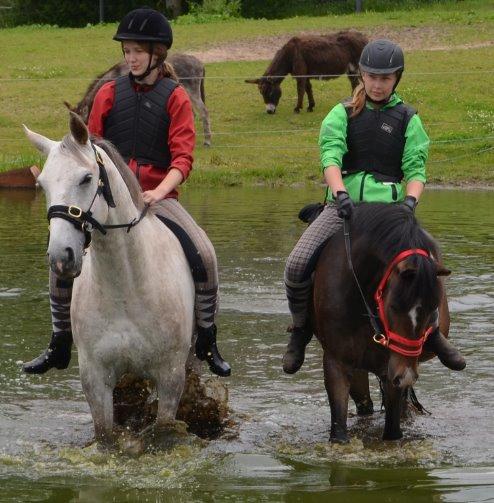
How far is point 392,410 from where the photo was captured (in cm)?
761

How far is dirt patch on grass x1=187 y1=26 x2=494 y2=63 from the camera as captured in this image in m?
35.0

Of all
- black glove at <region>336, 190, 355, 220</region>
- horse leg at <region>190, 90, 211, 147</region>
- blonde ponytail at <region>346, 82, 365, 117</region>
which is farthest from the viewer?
horse leg at <region>190, 90, 211, 147</region>

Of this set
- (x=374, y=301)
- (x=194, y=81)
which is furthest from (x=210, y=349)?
(x=194, y=81)

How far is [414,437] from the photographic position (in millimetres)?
8156

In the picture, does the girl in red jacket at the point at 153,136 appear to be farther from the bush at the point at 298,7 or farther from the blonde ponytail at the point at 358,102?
the bush at the point at 298,7

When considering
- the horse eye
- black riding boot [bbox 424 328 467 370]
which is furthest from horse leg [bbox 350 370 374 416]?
the horse eye

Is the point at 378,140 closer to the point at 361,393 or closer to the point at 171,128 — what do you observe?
the point at 171,128

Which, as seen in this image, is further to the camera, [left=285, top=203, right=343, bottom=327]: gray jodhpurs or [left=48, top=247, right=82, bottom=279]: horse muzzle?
[left=285, top=203, right=343, bottom=327]: gray jodhpurs

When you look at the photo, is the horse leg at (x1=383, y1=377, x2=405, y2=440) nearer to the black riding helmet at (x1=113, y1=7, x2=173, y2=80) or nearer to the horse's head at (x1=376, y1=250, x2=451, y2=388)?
the horse's head at (x1=376, y1=250, x2=451, y2=388)

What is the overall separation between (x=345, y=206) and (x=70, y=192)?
6.35ft

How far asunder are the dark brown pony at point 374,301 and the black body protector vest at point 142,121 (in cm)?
123

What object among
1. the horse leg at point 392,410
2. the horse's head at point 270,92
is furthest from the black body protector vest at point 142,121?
the horse's head at point 270,92

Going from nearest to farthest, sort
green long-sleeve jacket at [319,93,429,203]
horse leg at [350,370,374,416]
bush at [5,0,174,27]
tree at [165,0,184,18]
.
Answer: green long-sleeve jacket at [319,93,429,203]
horse leg at [350,370,374,416]
tree at [165,0,184,18]
bush at [5,0,174,27]

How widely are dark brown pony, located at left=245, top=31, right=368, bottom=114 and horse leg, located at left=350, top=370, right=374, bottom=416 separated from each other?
20591 mm
